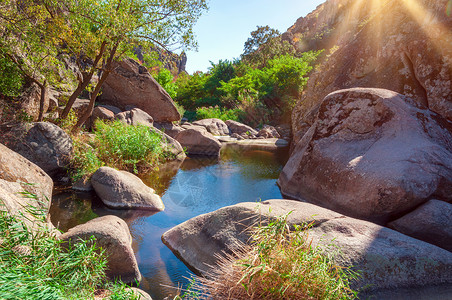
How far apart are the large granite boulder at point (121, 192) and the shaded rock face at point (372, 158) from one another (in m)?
3.26

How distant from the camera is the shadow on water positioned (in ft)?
12.5

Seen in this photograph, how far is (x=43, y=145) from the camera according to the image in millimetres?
6367

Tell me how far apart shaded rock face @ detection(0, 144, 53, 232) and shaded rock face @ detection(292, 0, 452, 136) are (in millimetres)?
8137

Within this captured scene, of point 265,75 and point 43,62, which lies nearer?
point 43,62

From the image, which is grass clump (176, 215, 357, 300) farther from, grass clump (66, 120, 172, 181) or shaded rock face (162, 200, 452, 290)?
grass clump (66, 120, 172, 181)

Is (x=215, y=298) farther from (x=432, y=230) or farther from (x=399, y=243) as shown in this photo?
(x=432, y=230)

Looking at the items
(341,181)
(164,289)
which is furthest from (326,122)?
(164,289)

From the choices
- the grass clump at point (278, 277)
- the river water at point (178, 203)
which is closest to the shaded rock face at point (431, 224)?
the river water at point (178, 203)

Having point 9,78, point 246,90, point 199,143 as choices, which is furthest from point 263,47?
point 9,78

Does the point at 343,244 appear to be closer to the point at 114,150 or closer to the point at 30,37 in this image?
the point at 114,150

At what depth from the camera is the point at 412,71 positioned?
25.8 feet

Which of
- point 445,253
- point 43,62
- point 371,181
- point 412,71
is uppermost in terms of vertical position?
point 412,71

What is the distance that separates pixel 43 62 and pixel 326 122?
740cm

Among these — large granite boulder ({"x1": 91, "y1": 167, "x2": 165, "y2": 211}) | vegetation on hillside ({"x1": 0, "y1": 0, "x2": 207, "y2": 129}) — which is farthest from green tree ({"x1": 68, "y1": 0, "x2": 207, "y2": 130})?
large granite boulder ({"x1": 91, "y1": 167, "x2": 165, "y2": 211})
